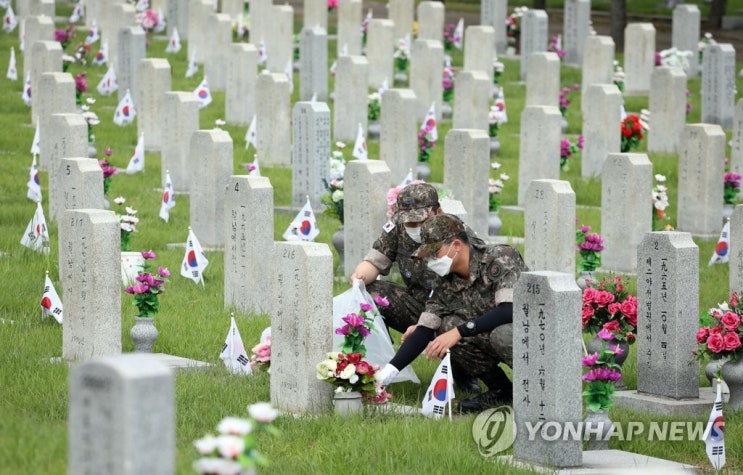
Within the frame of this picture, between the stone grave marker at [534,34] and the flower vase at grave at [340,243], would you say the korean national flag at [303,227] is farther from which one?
the stone grave marker at [534,34]

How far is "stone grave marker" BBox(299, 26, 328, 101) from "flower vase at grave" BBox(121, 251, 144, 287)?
9.46 m

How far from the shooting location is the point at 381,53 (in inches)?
864

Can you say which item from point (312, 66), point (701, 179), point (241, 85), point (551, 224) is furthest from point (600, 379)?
point (312, 66)

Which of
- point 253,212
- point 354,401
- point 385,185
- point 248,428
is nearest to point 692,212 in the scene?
point 385,185

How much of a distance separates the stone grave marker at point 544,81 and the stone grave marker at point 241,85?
142 inches

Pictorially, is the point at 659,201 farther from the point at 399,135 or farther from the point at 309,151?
the point at 399,135

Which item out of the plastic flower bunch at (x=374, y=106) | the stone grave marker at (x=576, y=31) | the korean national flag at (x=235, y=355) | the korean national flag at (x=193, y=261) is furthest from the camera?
the stone grave marker at (x=576, y=31)

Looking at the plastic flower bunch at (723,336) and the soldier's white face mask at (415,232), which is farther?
the soldier's white face mask at (415,232)

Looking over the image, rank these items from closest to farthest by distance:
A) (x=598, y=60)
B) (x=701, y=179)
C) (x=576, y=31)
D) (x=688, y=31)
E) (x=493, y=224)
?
(x=493, y=224) → (x=701, y=179) → (x=598, y=60) → (x=688, y=31) → (x=576, y=31)

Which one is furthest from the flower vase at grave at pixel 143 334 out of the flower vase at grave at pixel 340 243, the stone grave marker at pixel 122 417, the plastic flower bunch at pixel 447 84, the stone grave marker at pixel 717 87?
the stone grave marker at pixel 717 87

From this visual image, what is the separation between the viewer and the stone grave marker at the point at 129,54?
1938 centimetres

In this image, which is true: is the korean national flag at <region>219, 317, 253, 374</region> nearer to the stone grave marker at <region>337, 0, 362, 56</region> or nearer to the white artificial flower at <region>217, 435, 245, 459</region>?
the white artificial flower at <region>217, 435, 245, 459</region>

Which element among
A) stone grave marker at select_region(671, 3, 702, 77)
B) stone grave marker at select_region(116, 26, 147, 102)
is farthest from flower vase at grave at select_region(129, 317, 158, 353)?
stone grave marker at select_region(671, 3, 702, 77)

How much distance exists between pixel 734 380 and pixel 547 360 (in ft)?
5.52
